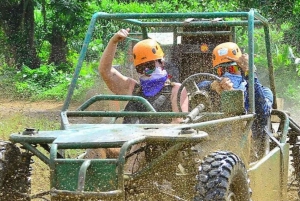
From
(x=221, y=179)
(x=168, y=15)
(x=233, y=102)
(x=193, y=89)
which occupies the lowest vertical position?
(x=221, y=179)

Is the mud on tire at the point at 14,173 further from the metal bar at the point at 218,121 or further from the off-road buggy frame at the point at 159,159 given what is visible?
the metal bar at the point at 218,121

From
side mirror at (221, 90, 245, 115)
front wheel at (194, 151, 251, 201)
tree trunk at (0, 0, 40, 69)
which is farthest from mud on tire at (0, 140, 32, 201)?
tree trunk at (0, 0, 40, 69)

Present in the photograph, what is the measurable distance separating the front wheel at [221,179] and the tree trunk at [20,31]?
1684 cm

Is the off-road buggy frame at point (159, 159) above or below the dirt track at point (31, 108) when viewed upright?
below

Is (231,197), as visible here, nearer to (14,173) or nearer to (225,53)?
(14,173)

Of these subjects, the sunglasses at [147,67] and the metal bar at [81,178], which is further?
the sunglasses at [147,67]

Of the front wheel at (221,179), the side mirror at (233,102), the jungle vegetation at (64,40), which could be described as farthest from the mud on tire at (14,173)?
the jungle vegetation at (64,40)

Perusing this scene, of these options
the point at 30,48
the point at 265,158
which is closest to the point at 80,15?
the point at 30,48

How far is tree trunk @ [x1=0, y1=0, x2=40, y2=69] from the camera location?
833 inches

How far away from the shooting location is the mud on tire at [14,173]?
15.8ft

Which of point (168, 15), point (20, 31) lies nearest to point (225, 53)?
point (168, 15)

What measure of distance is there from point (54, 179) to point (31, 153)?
0.63m

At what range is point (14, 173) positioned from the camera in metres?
4.91

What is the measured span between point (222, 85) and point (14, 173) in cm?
182
